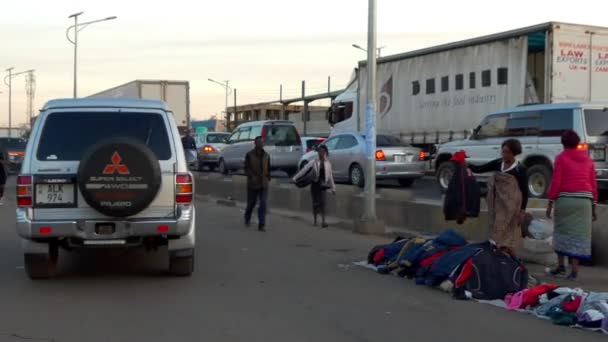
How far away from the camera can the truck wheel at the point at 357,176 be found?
69.4 feet

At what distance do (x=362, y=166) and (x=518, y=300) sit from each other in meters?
13.5

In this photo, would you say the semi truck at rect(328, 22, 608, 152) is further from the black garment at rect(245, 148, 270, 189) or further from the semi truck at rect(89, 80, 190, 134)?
the black garment at rect(245, 148, 270, 189)


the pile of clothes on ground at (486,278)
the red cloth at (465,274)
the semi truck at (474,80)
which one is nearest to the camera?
the pile of clothes on ground at (486,278)

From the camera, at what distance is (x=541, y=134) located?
15719 mm

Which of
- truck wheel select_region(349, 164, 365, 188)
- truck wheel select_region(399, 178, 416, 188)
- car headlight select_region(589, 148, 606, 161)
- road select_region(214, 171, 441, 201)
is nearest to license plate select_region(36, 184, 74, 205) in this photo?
car headlight select_region(589, 148, 606, 161)

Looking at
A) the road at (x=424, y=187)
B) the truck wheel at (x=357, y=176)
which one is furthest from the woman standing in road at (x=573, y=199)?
the truck wheel at (x=357, y=176)

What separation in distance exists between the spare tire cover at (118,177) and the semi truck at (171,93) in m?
22.1

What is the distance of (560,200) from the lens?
8.73 meters

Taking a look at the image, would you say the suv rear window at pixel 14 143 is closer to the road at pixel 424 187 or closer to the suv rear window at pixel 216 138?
the suv rear window at pixel 216 138

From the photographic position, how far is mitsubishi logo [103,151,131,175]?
7.91 m

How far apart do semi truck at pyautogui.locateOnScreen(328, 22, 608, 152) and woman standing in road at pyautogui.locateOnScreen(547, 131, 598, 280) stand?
432 inches

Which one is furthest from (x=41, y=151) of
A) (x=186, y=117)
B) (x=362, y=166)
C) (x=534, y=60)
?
(x=186, y=117)

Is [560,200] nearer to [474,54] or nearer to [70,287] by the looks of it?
[70,287]

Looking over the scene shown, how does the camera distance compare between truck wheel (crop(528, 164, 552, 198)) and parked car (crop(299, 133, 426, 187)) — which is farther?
parked car (crop(299, 133, 426, 187))
